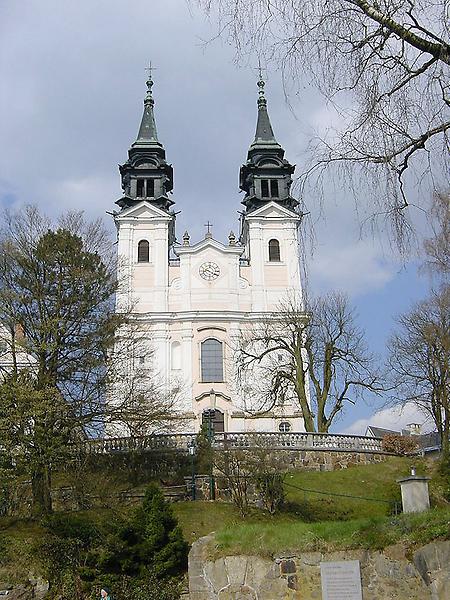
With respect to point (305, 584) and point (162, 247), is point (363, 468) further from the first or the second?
point (162, 247)

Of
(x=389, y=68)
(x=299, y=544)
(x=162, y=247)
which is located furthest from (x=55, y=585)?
(x=162, y=247)

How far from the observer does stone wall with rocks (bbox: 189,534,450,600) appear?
10500mm

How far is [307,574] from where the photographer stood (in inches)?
450

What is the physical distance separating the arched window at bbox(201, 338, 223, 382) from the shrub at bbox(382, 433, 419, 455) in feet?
43.2

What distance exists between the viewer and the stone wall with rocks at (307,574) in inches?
413

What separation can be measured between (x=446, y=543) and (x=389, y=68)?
23.3ft

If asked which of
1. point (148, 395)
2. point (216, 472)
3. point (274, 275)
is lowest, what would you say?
point (216, 472)

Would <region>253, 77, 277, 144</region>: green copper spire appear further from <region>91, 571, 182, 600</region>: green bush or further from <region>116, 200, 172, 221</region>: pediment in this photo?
<region>91, 571, 182, 600</region>: green bush

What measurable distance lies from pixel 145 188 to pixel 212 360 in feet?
42.1

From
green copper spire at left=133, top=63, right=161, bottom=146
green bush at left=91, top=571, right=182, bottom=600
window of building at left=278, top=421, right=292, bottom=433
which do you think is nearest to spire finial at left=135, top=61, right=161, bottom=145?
green copper spire at left=133, top=63, right=161, bottom=146

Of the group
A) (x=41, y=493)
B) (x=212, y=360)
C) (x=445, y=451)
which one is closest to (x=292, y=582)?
(x=41, y=493)

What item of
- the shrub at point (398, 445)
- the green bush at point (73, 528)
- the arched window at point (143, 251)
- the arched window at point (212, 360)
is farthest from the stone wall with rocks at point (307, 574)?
the arched window at point (143, 251)

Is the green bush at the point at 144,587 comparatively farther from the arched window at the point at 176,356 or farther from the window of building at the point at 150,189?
the window of building at the point at 150,189

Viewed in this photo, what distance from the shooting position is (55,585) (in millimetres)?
15656
